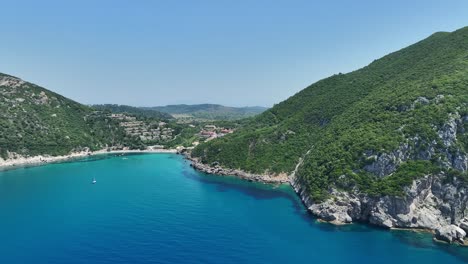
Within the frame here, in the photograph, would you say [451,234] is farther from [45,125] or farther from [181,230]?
[45,125]

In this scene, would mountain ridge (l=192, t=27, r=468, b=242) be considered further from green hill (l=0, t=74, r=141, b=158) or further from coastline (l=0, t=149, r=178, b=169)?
green hill (l=0, t=74, r=141, b=158)

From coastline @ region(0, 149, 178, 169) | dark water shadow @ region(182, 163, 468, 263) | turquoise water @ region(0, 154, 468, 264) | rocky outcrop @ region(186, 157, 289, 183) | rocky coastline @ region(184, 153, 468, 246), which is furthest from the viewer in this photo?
coastline @ region(0, 149, 178, 169)

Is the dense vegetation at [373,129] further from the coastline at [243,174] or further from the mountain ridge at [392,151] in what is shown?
the coastline at [243,174]

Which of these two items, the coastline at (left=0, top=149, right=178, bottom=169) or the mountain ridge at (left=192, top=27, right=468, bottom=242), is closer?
the mountain ridge at (left=192, top=27, right=468, bottom=242)

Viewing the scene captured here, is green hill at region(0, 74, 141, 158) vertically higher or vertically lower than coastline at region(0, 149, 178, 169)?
higher

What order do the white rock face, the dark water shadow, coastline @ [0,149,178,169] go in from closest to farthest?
1. the dark water shadow
2. the white rock face
3. coastline @ [0,149,178,169]

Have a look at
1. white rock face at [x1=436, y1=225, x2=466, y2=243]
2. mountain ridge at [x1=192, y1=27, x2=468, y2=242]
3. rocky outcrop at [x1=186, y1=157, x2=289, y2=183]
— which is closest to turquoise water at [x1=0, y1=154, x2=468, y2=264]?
white rock face at [x1=436, y1=225, x2=466, y2=243]
